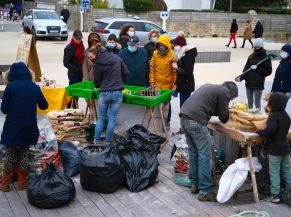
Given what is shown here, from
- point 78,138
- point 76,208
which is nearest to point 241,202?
point 76,208

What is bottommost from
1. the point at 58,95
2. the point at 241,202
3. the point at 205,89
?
the point at 241,202

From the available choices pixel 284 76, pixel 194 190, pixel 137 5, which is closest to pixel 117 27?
pixel 137 5

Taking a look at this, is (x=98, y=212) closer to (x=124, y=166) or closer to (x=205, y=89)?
(x=124, y=166)

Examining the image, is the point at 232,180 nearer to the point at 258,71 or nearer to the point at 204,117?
the point at 204,117

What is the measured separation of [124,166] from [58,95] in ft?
10.3

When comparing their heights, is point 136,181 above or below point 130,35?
below

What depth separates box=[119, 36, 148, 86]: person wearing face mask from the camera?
818cm

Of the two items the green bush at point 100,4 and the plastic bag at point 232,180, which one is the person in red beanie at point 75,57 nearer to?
the plastic bag at point 232,180

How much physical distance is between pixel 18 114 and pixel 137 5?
93.6ft

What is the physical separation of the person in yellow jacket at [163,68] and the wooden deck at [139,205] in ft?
7.99

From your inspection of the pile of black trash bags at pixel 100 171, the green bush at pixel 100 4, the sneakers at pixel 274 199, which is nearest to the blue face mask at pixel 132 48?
the pile of black trash bags at pixel 100 171

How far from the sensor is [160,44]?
7828 millimetres

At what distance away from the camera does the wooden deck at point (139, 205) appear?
5.39 m

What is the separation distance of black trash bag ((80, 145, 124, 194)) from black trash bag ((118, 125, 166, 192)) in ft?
0.47
